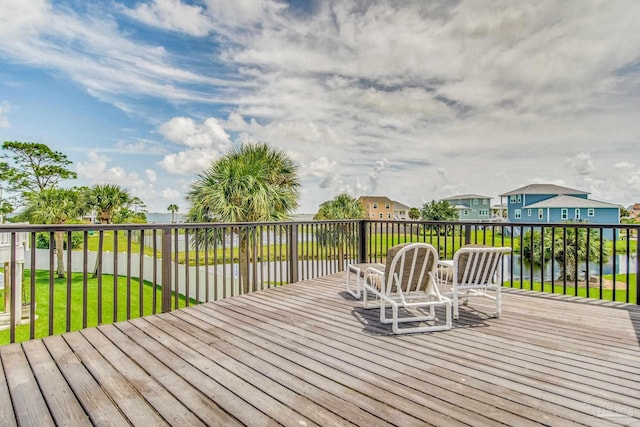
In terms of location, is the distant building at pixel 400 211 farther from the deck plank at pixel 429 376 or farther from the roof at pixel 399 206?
the deck plank at pixel 429 376

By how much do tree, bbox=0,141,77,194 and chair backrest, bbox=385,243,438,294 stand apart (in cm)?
3018

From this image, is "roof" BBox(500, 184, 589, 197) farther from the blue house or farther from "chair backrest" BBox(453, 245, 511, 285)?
"chair backrest" BBox(453, 245, 511, 285)

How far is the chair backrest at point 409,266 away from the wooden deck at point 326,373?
20.0 inches

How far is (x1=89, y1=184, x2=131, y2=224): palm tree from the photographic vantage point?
1933cm

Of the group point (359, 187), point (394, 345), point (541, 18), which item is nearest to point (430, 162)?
point (359, 187)

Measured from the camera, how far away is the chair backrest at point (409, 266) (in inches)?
131

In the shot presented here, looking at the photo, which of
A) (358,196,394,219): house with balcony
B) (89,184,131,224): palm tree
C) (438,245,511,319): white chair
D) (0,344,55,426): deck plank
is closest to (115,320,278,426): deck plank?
(0,344,55,426): deck plank

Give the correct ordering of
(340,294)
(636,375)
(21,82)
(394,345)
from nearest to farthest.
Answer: (636,375), (394,345), (340,294), (21,82)

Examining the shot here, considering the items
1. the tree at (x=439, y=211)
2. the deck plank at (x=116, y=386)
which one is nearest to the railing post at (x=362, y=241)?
the deck plank at (x=116, y=386)

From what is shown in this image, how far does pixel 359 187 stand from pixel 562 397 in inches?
936

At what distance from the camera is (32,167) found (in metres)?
25.3

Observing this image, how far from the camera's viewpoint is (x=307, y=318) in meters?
3.62

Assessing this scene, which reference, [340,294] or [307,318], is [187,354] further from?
[340,294]

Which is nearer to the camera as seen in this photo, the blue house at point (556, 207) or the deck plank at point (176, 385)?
the deck plank at point (176, 385)
